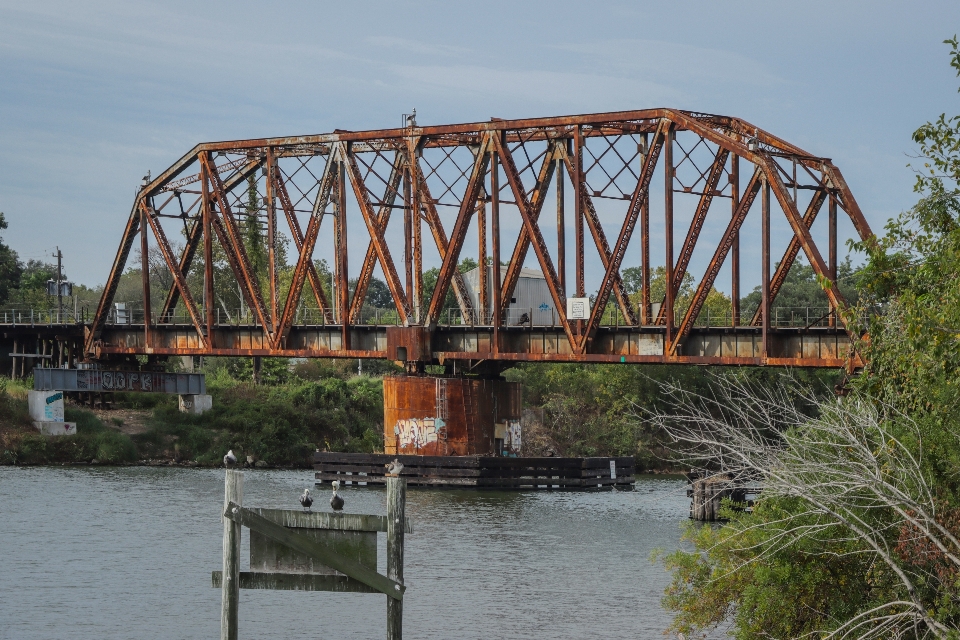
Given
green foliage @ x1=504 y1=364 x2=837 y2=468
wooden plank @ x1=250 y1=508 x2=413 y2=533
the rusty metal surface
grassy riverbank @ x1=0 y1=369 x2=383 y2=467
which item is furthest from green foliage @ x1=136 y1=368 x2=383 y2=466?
wooden plank @ x1=250 y1=508 x2=413 y2=533

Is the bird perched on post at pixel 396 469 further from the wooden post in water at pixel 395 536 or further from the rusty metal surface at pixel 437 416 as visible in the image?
the rusty metal surface at pixel 437 416

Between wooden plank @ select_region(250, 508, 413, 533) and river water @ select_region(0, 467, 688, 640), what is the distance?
7863 millimetres

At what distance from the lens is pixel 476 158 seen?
62.4 m

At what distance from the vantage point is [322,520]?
21.9 meters

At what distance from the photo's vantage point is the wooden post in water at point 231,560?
2153 cm

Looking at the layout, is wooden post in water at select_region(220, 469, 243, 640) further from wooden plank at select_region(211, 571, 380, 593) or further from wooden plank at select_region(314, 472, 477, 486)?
wooden plank at select_region(314, 472, 477, 486)

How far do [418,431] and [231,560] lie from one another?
41.5 m

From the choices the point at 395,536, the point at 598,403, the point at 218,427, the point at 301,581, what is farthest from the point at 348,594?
the point at 598,403

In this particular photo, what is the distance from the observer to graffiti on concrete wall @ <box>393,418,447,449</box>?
6300 centimetres

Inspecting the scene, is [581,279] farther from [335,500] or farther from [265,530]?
[265,530]

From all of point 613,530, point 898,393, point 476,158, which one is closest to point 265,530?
point 898,393

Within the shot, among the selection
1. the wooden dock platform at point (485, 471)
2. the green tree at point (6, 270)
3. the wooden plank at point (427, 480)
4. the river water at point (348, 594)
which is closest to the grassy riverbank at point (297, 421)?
the wooden dock platform at point (485, 471)

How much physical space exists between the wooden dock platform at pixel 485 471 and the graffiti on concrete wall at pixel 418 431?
1.13 m

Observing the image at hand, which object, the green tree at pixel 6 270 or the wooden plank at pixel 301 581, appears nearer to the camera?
the wooden plank at pixel 301 581
